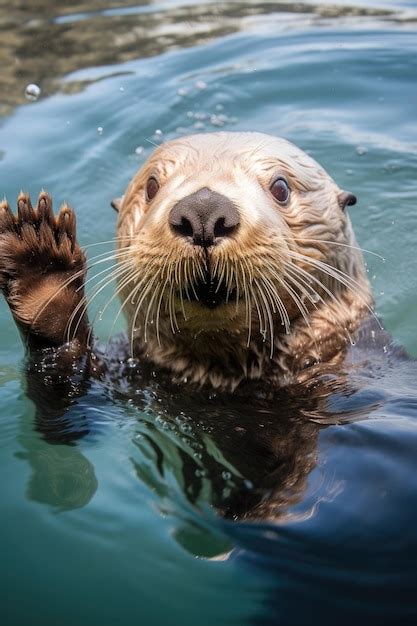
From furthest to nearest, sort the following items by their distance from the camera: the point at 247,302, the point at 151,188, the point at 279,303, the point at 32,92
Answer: the point at 32,92 < the point at 151,188 < the point at 279,303 < the point at 247,302

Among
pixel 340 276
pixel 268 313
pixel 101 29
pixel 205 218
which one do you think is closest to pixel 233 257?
pixel 205 218

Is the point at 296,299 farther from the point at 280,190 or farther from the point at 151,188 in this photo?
the point at 151,188

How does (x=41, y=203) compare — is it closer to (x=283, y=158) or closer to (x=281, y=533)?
(x=283, y=158)

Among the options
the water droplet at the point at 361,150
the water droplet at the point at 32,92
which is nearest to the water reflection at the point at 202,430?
the water droplet at the point at 361,150

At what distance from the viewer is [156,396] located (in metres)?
3.99

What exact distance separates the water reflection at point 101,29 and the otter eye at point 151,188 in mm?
4761

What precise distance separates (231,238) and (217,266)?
0.11m

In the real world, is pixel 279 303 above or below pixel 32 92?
above

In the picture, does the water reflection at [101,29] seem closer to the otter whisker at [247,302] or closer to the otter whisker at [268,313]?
the otter whisker at [268,313]

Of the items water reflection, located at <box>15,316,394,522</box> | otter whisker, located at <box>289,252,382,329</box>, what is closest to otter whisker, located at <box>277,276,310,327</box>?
otter whisker, located at <box>289,252,382,329</box>

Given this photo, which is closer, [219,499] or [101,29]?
[219,499]

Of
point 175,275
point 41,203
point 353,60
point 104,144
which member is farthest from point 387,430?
point 353,60

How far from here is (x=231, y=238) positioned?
3326 mm

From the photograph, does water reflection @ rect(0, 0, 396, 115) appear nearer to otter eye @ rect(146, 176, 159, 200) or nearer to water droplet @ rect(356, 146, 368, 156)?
water droplet @ rect(356, 146, 368, 156)
